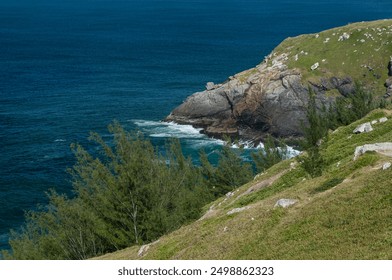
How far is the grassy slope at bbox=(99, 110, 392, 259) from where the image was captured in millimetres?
23578

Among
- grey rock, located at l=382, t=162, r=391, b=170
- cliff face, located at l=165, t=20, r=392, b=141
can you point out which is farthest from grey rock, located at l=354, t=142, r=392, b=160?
cliff face, located at l=165, t=20, r=392, b=141

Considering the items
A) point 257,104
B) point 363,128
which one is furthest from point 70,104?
point 363,128

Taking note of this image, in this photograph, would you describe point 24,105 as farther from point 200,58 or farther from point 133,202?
point 133,202

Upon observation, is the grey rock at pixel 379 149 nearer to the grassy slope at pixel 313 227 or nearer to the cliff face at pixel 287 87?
the grassy slope at pixel 313 227

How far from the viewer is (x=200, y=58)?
196 meters

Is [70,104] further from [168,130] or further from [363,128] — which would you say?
[363,128]

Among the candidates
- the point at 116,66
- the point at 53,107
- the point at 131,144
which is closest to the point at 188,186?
the point at 131,144

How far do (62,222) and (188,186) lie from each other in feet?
75.2

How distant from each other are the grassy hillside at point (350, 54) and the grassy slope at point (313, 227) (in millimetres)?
85746

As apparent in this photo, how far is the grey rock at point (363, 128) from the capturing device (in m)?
47.1

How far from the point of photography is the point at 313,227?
26375mm

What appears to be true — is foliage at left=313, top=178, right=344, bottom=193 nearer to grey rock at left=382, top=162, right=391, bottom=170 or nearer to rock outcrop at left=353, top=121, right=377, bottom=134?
grey rock at left=382, top=162, right=391, bottom=170

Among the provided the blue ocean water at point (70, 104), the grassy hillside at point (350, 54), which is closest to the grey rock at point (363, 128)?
the blue ocean water at point (70, 104)

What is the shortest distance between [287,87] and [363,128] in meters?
71.1
